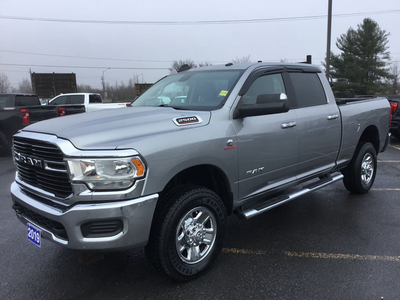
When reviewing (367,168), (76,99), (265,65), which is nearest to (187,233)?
(265,65)

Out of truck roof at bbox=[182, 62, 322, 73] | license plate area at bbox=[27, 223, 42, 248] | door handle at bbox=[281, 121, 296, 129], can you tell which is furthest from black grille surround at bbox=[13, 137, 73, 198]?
door handle at bbox=[281, 121, 296, 129]

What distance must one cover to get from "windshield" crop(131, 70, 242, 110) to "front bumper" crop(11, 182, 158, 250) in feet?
4.34

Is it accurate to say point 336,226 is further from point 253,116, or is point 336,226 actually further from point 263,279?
point 253,116

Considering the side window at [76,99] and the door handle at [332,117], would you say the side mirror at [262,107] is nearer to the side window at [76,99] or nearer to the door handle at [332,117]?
the door handle at [332,117]

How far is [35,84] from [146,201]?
83.8 feet

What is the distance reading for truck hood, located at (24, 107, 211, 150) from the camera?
2439 millimetres

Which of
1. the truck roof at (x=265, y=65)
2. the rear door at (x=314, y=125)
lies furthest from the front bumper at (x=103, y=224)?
the rear door at (x=314, y=125)

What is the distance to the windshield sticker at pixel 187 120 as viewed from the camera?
9.27ft

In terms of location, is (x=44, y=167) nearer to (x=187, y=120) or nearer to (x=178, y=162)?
(x=178, y=162)

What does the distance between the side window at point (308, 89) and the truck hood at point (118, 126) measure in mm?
1580

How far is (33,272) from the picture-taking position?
3125 mm

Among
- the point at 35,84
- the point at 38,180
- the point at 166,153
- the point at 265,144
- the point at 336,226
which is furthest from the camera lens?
the point at 35,84

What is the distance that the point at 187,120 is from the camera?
9.43 ft

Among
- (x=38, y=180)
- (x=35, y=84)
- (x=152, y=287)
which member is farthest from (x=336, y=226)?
(x=35, y=84)
